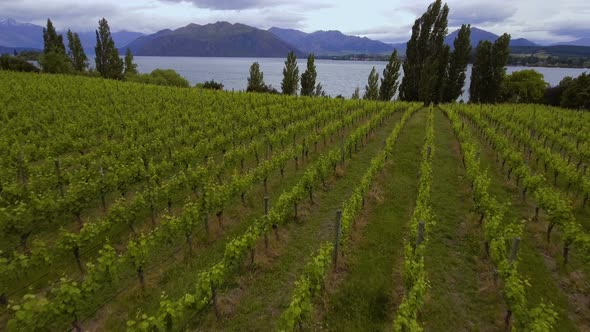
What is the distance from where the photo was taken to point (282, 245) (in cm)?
1130

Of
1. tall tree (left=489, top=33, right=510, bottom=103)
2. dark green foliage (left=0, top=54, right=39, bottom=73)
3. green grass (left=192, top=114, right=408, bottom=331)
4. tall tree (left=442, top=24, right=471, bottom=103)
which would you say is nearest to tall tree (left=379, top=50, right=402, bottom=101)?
tall tree (left=442, top=24, right=471, bottom=103)

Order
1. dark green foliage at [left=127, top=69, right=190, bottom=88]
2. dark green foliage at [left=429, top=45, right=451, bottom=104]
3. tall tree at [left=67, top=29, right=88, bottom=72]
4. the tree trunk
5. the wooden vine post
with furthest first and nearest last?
tall tree at [left=67, top=29, right=88, bottom=72]
dark green foliage at [left=127, top=69, right=190, bottom=88]
dark green foliage at [left=429, top=45, right=451, bottom=104]
the wooden vine post
the tree trunk

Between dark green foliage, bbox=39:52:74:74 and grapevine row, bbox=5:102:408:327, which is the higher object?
dark green foliage, bbox=39:52:74:74

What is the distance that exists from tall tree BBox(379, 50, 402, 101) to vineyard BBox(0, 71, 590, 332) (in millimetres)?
43621

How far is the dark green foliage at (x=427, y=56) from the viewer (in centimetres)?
5497

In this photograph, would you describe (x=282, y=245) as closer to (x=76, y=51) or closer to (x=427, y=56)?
(x=427, y=56)

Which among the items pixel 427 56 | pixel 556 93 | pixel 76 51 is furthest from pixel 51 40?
pixel 556 93

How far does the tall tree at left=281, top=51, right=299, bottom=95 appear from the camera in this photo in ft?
210

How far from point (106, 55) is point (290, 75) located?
3708 cm

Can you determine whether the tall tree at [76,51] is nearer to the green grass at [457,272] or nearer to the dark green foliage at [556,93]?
the green grass at [457,272]

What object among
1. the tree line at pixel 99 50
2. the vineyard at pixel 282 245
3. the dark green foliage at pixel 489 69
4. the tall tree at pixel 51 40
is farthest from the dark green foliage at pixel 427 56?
the tall tree at pixel 51 40

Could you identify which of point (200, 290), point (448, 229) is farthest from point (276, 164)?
point (200, 290)

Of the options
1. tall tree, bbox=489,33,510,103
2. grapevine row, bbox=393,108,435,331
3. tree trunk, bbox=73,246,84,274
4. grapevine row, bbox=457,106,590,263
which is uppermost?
tall tree, bbox=489,33,510,103

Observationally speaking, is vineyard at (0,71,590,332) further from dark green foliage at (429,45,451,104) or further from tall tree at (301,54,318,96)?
tall tree at (301,54,318,96)
